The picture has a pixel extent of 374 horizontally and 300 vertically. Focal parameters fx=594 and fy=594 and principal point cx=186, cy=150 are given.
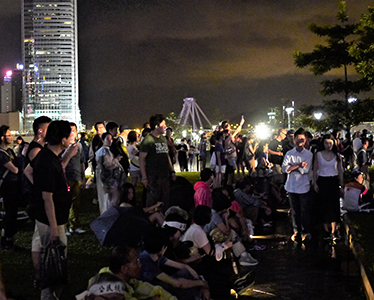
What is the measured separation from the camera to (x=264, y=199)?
12977mm

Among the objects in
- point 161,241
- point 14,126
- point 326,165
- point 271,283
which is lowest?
point 271,283

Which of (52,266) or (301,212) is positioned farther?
(301,212)

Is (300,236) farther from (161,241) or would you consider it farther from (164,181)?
(161,241)

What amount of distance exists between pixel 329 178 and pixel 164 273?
567 centimetres

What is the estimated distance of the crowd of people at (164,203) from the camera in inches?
223

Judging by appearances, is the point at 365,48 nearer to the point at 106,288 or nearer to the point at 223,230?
the point at 223,230

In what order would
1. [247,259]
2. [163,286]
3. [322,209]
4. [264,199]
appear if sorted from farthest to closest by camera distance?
1. [264,199]
2. [322,209]
3. [247,259]
4. [163,286]

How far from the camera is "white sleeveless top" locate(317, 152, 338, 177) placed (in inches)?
425

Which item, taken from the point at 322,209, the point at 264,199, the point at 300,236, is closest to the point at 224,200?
the point at 300,236

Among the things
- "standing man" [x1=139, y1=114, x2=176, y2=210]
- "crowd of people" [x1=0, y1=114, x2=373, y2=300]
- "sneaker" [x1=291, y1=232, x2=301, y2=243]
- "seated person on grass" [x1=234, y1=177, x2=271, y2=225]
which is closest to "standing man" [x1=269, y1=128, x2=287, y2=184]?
"crowd of people" [x1=0, y1=114, x2=373, y2=300]

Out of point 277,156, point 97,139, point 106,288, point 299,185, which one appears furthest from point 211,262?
point 277,156

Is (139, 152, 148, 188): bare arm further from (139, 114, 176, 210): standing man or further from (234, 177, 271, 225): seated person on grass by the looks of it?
(234, 177, 271, 225): seated person on grass

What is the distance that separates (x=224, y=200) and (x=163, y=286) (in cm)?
314

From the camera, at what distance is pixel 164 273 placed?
5.98 metres
